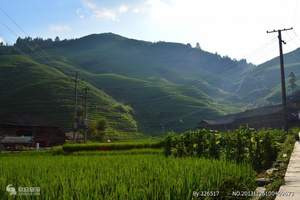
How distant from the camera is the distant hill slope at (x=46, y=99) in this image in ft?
345

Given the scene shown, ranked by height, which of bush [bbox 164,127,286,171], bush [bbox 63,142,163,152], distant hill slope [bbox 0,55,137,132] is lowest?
bush [bbox 63,142,163,152]

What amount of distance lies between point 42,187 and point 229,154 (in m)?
9.89

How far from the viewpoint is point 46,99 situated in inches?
4464

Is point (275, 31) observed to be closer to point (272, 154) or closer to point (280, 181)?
point (272, 154)

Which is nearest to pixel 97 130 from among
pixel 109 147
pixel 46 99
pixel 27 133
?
pixel 27 133

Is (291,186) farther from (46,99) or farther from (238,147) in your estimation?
(46,99)

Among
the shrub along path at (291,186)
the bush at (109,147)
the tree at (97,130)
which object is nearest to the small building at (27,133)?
the tree at (97,130)

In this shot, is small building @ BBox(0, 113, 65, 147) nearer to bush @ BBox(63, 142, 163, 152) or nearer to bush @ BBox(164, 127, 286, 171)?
bush @ BBox(63, 142, 163, 152)

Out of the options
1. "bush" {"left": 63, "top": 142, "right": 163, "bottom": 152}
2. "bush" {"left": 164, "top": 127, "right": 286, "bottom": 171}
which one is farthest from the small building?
"bush" {"left": 164, "top": 127, "right": 286, "bottom": 171}

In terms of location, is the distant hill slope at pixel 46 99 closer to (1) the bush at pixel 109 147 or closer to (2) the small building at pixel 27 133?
(2) the small building at pixel 27 133

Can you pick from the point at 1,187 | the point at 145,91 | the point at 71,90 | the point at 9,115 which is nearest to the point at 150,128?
the point at 71,90

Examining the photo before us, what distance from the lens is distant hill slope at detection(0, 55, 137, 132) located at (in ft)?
345

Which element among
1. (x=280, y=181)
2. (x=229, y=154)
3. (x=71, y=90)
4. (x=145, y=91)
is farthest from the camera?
(x=145, y=91)

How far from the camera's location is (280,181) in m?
7.65
